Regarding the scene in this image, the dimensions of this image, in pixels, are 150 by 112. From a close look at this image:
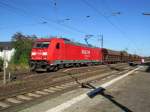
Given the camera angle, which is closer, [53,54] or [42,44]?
[53,54]

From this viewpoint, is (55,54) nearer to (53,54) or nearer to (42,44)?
(53,54)

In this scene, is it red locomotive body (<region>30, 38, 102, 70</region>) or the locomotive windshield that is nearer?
red locomotive body (<region>30, 38, 102, 70</region>)

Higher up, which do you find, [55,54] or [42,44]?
[42,44]

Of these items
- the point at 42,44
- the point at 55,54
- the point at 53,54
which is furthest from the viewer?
the point at 42,44

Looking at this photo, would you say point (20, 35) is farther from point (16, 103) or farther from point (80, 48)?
point (16, 103)

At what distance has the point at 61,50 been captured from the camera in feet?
85.5

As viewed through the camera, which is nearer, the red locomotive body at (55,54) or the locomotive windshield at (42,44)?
the red locomotive body at (55,54)

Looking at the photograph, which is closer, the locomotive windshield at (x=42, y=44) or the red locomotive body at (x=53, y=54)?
the red locomotive body at (x=53, y=54)

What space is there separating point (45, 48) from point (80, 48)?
9652mm

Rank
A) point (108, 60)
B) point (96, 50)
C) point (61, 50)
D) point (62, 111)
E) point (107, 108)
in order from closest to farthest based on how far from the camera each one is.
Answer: point (62, 111) < point (107, 108) < point (61, 50) < point (96, 50) < point (108, 60)

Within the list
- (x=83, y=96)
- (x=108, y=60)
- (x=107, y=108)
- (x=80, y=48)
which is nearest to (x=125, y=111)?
(x=107, y=108)

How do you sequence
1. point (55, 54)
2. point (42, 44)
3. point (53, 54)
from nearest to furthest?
point (53, 54) → point (55, 54) → point (42, 44)

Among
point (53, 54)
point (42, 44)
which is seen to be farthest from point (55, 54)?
point (42, 44)

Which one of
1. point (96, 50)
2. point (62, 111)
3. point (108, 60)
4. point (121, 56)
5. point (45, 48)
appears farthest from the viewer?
point (121, 56)
